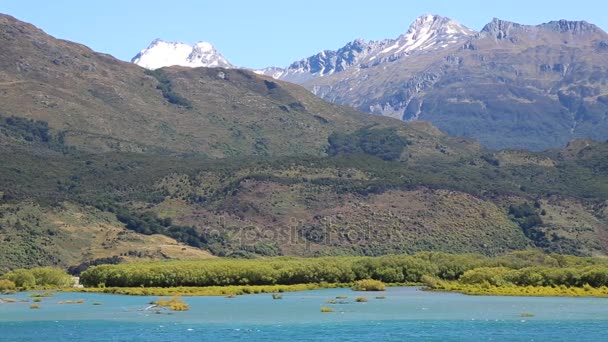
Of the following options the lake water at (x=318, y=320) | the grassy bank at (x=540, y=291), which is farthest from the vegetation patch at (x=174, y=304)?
the grassy bank at (x=540, y=291)

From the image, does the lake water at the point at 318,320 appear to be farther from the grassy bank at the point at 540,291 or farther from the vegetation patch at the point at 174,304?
the grassy bank at the point at 540,291

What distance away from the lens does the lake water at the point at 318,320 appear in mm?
125938

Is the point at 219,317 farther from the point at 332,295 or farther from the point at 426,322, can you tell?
the point at 332,295

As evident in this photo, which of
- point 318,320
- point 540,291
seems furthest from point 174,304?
point 540,291

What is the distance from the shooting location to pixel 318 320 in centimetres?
14425

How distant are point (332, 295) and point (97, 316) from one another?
5117cm

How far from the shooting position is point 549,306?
162250mm

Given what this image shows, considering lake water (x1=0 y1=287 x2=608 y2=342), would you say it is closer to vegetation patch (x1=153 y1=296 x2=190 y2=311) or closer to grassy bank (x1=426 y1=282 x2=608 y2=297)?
vegetation patch (x1=153 y1=296 x2=190 y2=311)

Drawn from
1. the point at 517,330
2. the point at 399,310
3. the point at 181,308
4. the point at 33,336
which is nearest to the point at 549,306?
the point at 399,310

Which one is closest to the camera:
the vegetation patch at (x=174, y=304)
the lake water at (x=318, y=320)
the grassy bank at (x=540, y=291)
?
the lake water at (x=318, y=320)

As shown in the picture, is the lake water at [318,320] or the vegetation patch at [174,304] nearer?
the lake water at [318,320]

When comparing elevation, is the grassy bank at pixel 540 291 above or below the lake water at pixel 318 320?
above

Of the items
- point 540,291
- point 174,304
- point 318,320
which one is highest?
point 540,291

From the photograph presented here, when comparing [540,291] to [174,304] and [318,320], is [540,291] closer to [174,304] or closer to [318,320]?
[318,320]
